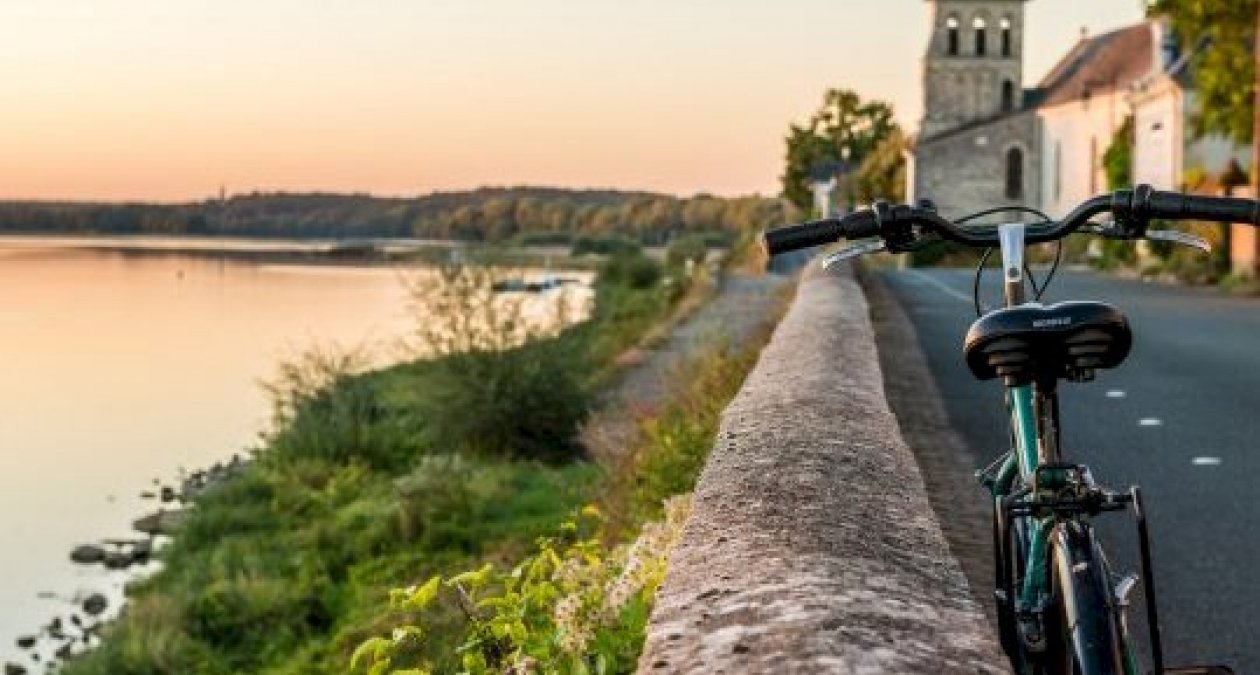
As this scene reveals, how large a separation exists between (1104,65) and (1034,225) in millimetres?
68438

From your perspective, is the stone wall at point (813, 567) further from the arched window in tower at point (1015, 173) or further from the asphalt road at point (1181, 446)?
the arched window in tower at point (1015, 173)

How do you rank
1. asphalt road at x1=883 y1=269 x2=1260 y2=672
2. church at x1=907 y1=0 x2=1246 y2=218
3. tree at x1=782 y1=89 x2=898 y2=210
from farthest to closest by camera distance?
tree at x1=782 y1=89 x2=898 y2=210 < church at x1=907 y1=0 x2=1246 y2=218 < asphalt road at x1=883 y1=269 x2=1260 y2=672

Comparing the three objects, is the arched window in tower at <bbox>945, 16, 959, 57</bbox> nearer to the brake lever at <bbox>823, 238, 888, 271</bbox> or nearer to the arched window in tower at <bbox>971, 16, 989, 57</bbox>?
the arched window in tower at <bbox>971, 16, 989, 57</bbox>

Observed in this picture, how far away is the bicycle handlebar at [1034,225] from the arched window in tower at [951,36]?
7900cm

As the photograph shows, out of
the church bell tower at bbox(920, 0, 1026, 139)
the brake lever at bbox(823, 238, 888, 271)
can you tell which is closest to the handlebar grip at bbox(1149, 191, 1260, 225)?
the brake lever at bbox(823, 238, 888, 271)

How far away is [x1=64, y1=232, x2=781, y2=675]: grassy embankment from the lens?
46.2 ft

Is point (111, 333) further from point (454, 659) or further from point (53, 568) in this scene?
point (454, 659)

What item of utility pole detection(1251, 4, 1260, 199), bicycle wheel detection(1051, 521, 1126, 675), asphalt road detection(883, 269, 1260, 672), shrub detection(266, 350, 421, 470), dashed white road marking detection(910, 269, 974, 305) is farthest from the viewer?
utility pole detection(1251, 4, 1260, 199)

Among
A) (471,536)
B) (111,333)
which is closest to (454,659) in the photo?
(471,536)

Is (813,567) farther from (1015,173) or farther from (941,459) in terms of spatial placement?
(1015,173)

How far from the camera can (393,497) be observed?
21.9 meters

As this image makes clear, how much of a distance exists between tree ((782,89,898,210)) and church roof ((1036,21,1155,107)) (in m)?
40.0

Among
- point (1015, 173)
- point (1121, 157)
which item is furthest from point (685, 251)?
point (1121, 157)

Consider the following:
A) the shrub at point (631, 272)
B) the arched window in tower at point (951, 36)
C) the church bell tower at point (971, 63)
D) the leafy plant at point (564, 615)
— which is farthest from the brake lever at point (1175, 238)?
the arched window in tower at point (951, 36)
